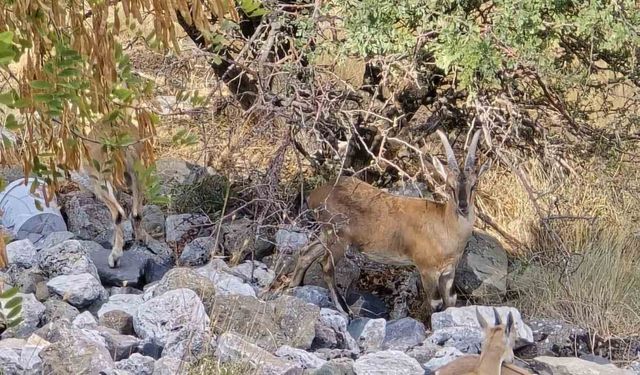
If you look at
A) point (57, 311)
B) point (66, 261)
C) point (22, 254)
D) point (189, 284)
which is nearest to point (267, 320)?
point (189, 284)

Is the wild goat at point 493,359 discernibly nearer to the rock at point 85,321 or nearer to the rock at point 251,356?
the rock at point 251,356

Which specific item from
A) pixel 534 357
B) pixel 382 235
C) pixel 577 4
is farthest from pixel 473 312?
pixel 577 4

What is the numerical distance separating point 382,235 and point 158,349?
2596 mm

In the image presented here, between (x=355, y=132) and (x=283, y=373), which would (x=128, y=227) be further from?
(x=283, y=373)

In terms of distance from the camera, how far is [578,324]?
8.09 metres

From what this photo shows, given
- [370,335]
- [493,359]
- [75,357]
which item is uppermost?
[75,357]

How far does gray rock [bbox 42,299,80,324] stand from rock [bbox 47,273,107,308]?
0.16 metres

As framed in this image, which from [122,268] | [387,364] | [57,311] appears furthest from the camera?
[122,268]

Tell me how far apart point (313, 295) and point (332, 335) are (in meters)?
1.26

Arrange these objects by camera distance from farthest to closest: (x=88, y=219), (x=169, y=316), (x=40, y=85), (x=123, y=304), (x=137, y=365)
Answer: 1. (x=88, y=219)
2. (x=123, y=304)
3. (x=169, y=316)
4. (x=137, y=365)
5. (x=40, y=85)

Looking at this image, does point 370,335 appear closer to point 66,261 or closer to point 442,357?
point 442,357

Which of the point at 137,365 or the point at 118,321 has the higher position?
the point at 137,365

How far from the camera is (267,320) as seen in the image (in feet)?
23.0

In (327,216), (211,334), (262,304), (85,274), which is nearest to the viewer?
(211,334)
